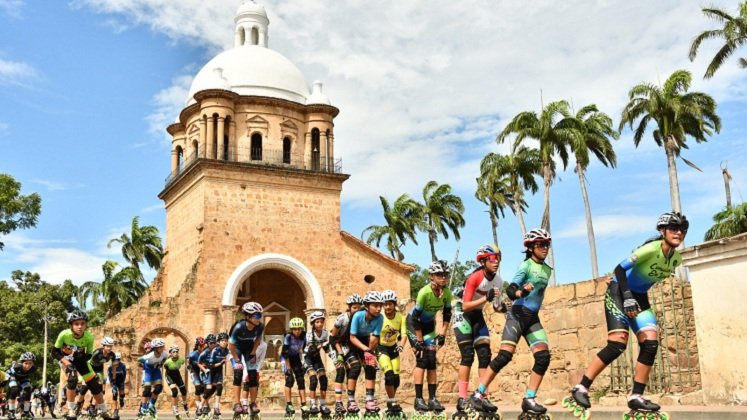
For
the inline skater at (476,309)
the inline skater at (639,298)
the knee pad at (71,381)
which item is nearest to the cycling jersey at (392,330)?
the inline skater at (476,309)

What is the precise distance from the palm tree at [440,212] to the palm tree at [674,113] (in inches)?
680

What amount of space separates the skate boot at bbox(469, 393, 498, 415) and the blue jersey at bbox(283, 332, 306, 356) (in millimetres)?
5915

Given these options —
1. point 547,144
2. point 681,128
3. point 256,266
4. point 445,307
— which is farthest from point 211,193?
point 445,307

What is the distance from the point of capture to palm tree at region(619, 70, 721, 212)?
126 ft

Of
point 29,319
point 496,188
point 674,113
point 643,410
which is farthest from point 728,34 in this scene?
point 29,319

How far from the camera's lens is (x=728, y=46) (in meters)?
32.9

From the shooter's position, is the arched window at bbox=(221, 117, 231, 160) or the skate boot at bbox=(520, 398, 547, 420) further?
the arched window at bbox=(221, 117, 231, 160)

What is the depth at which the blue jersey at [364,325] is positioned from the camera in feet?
38.5

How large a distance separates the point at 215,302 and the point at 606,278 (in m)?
24.5

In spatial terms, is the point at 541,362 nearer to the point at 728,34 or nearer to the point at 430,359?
the point at 430,359

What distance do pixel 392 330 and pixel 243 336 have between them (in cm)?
267

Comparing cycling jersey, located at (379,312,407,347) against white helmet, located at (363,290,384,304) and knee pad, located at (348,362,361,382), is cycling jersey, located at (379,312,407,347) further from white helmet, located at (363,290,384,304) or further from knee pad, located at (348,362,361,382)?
knee pad, located at (348,362,361,382)

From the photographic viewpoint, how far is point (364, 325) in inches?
469

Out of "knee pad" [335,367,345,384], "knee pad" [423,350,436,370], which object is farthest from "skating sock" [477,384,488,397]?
"knee pad" [335,367,345,384]
